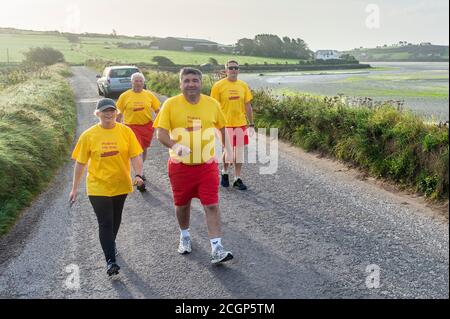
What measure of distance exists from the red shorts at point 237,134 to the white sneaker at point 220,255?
10.3ft

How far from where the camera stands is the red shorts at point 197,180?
180 inches

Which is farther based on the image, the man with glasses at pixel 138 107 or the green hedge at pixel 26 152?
the man with glasses at pixel 138 107

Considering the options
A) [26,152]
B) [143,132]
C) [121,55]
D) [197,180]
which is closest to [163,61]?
[121,55]

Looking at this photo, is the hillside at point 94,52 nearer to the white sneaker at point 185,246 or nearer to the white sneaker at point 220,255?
the white sneaker at point 185,246

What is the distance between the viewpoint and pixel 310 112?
1053 cm

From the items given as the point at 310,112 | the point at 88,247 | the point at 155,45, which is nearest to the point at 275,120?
the point at 310,112

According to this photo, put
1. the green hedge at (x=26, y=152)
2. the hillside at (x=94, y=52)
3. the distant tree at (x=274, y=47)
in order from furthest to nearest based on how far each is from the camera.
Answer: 1. the distant tree at (x=274, y=47)
2. the hillside at (x=94, y=52)
3. the green hedge at (x=26, y=152)

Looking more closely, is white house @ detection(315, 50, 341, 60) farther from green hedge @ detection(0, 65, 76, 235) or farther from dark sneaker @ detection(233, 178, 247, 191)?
dark sneaker @ detection(233, 178, 247, 191)

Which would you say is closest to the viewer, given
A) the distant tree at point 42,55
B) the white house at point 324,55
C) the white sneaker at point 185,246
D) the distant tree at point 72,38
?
the white sneaker at point 185,246

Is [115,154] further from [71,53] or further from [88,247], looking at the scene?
[71,53]

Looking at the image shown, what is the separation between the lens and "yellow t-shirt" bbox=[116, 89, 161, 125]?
25.2 ft

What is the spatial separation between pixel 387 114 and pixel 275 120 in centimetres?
448

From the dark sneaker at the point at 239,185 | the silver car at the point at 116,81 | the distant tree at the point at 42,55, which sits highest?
the distant tree at the point at 42,55

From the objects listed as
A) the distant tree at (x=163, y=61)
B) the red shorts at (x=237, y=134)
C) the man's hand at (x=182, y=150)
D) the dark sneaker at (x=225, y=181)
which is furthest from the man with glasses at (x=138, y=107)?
the distant tree at (x=163, y=61)
